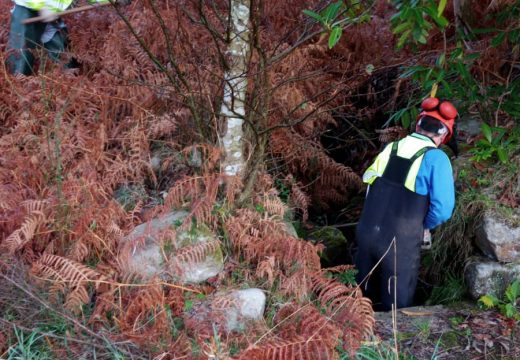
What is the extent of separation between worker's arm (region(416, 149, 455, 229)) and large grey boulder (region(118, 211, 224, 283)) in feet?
5.53

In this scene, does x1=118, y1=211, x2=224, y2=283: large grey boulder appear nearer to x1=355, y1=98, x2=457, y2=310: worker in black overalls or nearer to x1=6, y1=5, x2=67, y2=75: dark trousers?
x1=355, y1=98, x2=457, y2=310: worker in black overalls

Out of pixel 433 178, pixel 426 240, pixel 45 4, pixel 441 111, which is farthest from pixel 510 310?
pixel 45 4

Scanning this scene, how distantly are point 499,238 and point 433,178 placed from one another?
0.93 metres

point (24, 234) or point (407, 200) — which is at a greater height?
point (407, 200)

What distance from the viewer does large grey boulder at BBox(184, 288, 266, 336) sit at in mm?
3449

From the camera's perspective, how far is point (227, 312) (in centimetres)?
363

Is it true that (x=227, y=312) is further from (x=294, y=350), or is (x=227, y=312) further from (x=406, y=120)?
(x=406, y=120)

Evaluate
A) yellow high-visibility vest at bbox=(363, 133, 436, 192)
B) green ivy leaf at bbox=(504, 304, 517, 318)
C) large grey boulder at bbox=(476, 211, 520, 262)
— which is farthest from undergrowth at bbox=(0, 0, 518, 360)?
green ivy leaf at bbox=(504, 304, 517, 318)

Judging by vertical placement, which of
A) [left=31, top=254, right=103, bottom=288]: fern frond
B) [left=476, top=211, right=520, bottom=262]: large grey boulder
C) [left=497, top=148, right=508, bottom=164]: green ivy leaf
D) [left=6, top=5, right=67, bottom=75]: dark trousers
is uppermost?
[left=6, top=5, right=67, bottom=75]: dark trousers

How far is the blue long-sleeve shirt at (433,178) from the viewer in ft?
14.3

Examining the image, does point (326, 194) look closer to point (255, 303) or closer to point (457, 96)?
point (457, 96)

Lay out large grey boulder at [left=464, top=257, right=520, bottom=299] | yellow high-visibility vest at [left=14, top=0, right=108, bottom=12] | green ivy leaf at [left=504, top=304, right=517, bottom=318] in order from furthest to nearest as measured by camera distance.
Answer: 1. yellow high-visibility vest at [left=14, top=0, right=108, bottom=12]
2. large grey boulder at [left=464, top=257, right=520, bottom=299]
3. green ivy leaf at [left=504, top=304, right=517, bottom=318]

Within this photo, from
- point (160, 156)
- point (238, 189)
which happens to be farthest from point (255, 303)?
point (160, 156)

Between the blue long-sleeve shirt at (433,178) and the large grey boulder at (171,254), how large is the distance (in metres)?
1.65
